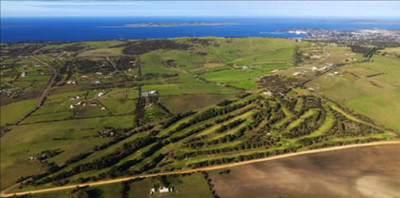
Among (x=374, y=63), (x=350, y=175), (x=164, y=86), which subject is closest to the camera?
(x=350, y=175)

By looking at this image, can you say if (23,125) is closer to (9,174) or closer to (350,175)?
(9,174)

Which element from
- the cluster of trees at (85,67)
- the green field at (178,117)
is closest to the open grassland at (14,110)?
the green field at (178,117)

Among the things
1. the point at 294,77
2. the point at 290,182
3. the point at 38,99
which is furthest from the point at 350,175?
the point at 38,99

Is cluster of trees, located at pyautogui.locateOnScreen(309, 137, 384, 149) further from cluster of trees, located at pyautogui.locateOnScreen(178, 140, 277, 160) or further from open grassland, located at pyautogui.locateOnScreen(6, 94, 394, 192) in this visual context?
cluster of trees, located at pyautogui.locateOnScreen(178, 140, 277, 160)

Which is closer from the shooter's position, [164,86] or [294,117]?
[294,117]

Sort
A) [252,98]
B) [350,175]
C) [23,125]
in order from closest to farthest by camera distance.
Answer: [350,175], [23,125], [252,98]

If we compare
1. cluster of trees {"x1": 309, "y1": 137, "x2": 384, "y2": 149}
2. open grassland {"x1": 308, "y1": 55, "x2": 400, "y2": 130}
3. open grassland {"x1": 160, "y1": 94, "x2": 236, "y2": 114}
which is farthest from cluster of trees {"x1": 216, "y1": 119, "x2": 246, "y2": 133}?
open grassland {"x1": 308, "y1": 55, "x2": 400, "y2": 130}

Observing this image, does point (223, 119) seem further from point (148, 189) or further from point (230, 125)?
point (148, 189)
